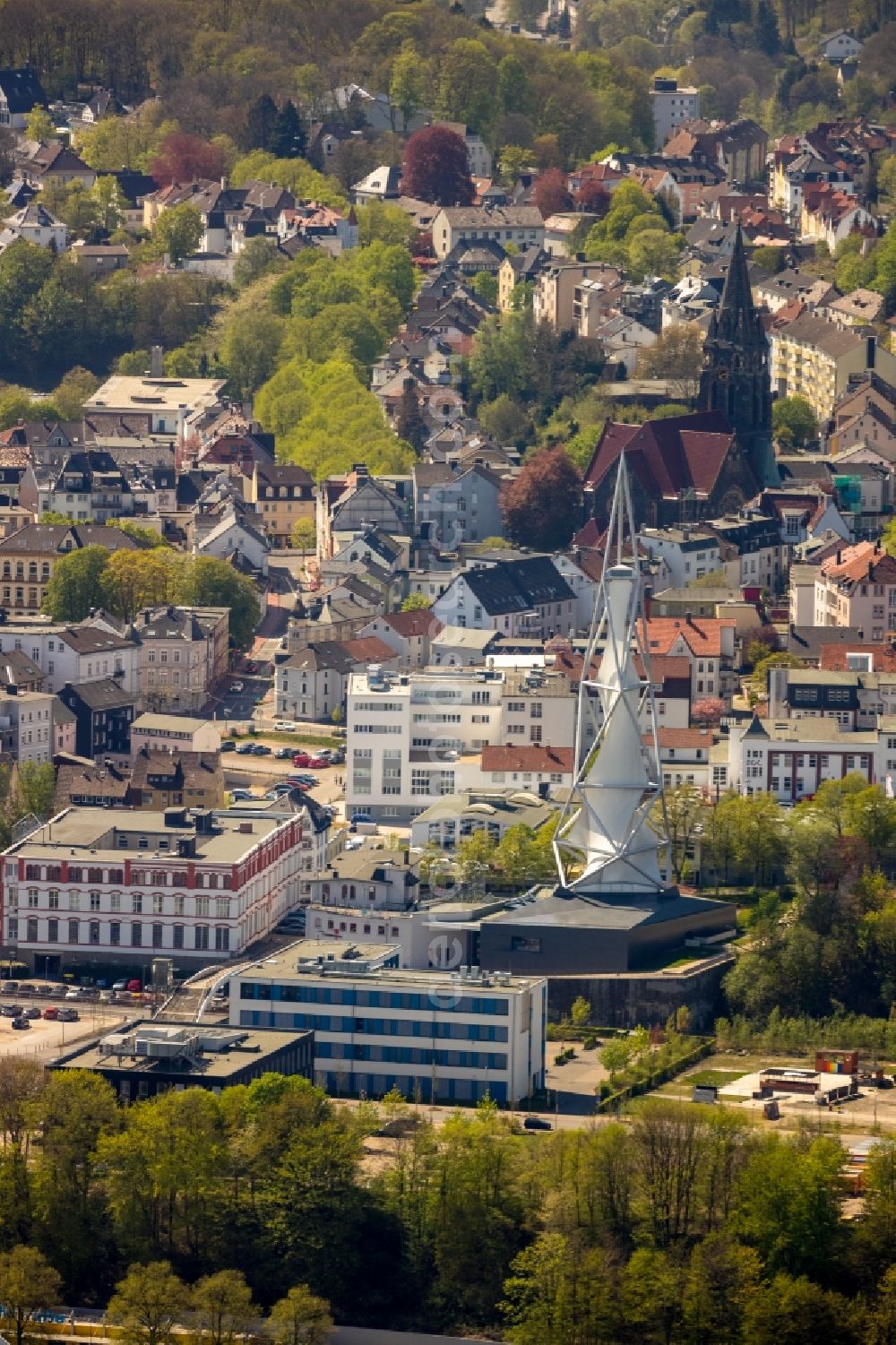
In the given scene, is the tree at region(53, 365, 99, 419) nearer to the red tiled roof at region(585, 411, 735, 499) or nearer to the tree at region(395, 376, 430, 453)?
the tree at region(395, 376, 430, 453)

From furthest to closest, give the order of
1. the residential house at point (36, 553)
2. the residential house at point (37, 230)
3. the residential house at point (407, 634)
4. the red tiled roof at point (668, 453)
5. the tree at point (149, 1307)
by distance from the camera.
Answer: the residential house at point (37, 230)
the red tiled roof at point (668, 453)
the residential house at point (36, 553)
the residential house at point (407, 634)
the tree at point (149, 1307)

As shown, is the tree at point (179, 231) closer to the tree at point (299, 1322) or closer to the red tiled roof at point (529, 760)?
the red tiled roof at point (529, 760)

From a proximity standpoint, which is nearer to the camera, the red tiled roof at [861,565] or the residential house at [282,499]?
the red tiled roof at [861,565]

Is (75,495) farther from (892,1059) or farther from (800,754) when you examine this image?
(892,1059)

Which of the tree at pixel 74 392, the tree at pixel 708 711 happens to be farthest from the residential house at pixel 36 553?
the tree at pixel 74 392

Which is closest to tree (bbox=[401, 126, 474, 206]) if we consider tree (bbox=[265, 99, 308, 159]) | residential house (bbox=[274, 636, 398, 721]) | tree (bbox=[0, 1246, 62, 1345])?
tree (bbox=[265, 99, 308, 159])

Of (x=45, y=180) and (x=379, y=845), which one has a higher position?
(x=45, y=180)

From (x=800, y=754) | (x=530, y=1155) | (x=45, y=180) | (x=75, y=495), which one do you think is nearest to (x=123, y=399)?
(x=75, y=495)
